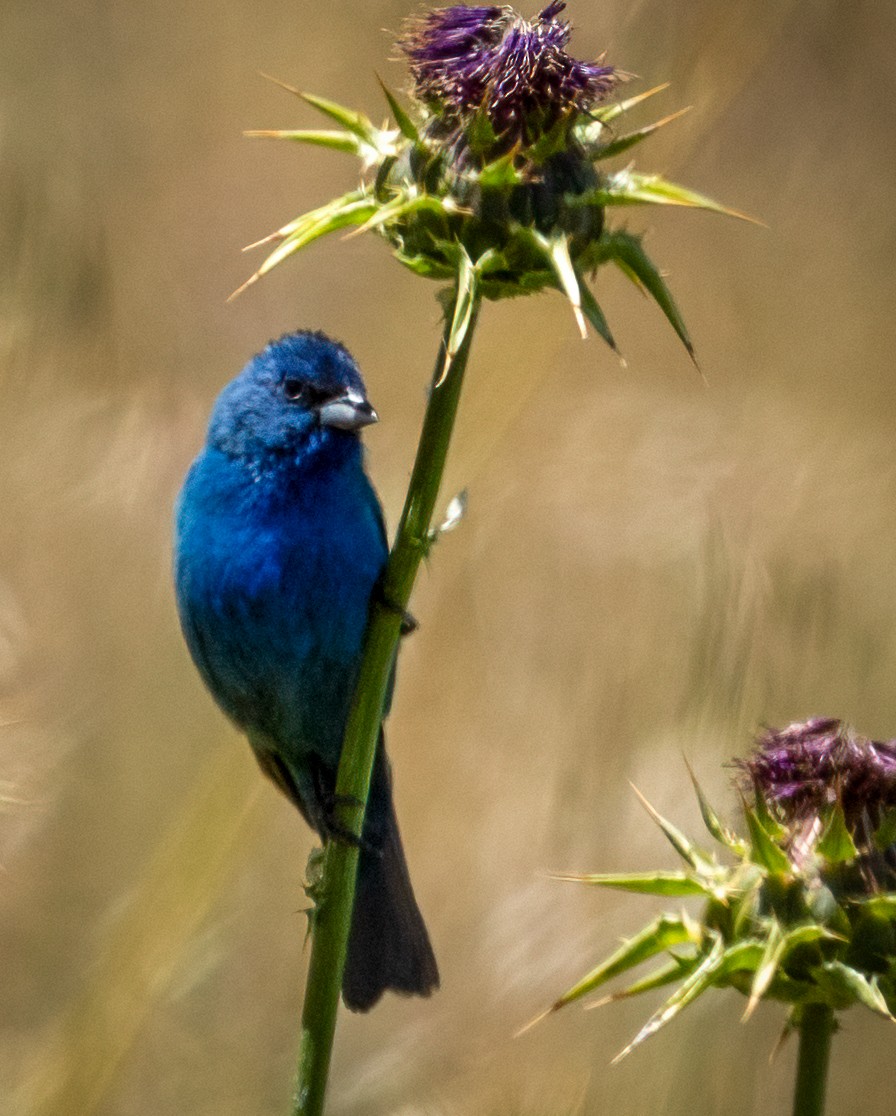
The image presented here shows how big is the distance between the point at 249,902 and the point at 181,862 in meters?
0.83

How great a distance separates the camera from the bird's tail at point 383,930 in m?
4.95

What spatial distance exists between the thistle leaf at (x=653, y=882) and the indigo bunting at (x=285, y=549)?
4.77 feet

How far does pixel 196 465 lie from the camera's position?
→ 4883 millimetres

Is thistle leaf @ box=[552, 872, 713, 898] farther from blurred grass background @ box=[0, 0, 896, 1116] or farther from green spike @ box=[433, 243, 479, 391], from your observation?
blurred grass background @ box=[0, 0, 896, 1116]

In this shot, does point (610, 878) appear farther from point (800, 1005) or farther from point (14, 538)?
point (14, 538)

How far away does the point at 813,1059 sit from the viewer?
9.44ft

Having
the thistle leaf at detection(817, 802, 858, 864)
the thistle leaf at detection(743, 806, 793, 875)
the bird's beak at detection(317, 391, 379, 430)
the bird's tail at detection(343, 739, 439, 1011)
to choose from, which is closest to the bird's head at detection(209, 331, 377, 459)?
the bird's beak at detection(317, 391, 379, 430)

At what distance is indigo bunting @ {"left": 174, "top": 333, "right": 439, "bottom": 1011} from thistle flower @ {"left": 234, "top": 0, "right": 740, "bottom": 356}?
106 centimetres

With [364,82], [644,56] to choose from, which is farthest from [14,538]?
[644,56]

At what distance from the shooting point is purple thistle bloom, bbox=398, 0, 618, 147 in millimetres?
3400

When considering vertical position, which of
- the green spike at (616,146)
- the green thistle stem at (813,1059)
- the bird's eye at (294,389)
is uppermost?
the green spike at (616,146)

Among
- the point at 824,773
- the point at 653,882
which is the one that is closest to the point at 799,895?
the point at 824,773

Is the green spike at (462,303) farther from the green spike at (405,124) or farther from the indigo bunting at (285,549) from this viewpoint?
the indigo bunting at (285,549)

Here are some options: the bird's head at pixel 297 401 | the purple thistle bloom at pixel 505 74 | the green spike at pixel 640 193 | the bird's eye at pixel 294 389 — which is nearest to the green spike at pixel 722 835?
the green spike at pixel 640 193
